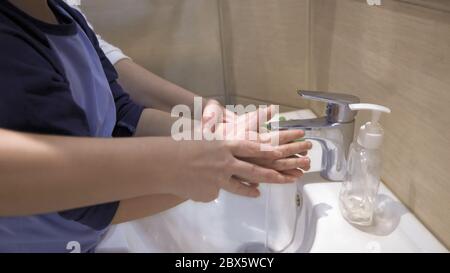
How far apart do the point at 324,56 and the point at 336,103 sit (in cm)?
21

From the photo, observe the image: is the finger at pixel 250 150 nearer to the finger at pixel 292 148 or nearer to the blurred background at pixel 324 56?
the finger at pixel 292 148

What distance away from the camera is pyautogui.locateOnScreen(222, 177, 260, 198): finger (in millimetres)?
397

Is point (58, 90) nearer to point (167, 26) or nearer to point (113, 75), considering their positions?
point (113, 75)

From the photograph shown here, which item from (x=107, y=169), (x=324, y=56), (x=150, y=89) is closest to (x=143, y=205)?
(x=107, y=169)

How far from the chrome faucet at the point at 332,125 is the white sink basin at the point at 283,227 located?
0.07 meters

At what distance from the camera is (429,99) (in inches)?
17.2

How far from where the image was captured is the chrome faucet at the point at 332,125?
0.52 m

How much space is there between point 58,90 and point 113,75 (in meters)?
0.27

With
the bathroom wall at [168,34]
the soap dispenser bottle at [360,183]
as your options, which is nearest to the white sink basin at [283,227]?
the soap dispenser bottle at [360,183]

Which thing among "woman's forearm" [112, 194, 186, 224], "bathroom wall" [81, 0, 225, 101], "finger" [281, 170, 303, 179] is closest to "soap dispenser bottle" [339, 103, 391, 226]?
"finger" [281, 170, 303, 179]
